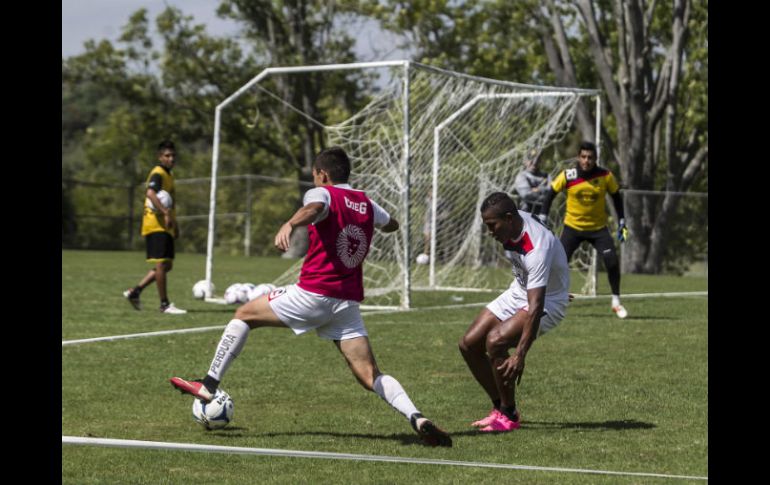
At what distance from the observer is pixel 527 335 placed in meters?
7.62

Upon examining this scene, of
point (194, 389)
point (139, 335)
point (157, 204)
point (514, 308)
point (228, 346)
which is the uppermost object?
point (157, 204)

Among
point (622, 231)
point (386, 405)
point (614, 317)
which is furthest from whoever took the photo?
point (614, 317)

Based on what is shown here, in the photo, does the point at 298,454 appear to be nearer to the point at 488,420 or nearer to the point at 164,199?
the point at 488,420

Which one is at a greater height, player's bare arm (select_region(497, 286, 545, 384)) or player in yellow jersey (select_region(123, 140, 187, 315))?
player in yellow jersey (select_region(123, 140, 187, 315))

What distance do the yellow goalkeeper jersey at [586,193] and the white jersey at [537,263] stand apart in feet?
23.7

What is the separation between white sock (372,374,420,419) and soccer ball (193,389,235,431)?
1.03 m

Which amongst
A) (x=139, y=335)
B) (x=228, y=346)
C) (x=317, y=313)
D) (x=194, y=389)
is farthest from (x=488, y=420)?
(x=139, y=335)

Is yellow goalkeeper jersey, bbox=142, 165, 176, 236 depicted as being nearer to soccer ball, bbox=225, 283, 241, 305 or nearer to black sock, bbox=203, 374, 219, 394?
soccer ball, bbox=225, 283, 241, 305

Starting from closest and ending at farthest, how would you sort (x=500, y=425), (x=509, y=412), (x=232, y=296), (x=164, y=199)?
(x=500, y=425) < (x=509, y=412) < (x=164, y=199) < (x=232, y=296)

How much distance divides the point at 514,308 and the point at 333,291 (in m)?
1.38

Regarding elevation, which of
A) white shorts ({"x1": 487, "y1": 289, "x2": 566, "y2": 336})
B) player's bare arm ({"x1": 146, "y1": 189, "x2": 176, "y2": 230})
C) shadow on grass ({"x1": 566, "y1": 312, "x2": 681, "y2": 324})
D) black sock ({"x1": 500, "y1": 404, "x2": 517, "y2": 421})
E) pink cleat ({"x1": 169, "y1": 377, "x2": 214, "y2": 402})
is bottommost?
black sock ({"x1": 500, "y1": 404, "x2": 517, "y2": 421})

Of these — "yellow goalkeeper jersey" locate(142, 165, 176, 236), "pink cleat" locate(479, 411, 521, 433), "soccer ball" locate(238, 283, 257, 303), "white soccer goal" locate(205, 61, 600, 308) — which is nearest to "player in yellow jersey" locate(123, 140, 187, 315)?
"yellow goalkeeper jersey" locate(142, 165, 176, 236)

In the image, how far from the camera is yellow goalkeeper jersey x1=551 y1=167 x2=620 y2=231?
15.5 meters
